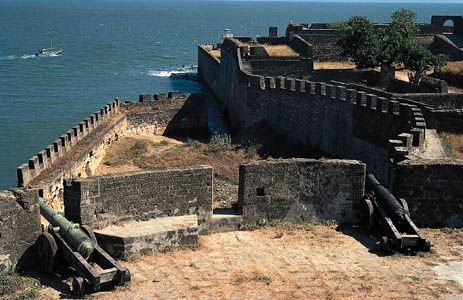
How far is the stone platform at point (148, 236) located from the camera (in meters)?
11.9

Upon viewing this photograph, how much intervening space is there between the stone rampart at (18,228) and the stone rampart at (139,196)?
745mm

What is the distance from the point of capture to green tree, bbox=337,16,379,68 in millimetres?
33062

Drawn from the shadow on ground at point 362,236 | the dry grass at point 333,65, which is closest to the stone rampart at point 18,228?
the shadow on ground at point 362,236

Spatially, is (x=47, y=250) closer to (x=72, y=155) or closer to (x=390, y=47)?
(x=72, y=155)

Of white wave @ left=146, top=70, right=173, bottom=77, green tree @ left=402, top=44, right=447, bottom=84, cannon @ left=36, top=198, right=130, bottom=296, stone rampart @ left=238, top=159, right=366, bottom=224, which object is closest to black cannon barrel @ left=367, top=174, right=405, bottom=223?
stone rampart @ left=238, top=159, right=366, bottom=224

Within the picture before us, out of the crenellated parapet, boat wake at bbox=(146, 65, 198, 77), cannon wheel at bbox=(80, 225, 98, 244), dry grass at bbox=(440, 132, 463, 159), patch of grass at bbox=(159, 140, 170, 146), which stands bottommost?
patch of grass at bbox=(159, 140, 170, 146)

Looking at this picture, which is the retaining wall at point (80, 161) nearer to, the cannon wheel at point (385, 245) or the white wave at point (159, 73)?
the cannon wheel at point (385, 245)

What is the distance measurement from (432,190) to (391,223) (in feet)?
4.92

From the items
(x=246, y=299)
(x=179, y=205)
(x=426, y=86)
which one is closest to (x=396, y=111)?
(x=426, y=86)

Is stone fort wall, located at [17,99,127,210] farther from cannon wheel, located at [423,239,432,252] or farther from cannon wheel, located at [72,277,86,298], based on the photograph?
cannon wheel, located at [423,239,432,252]

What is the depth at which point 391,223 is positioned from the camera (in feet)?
40.3

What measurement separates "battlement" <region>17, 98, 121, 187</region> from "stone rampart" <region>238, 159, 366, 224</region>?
7.91 meters

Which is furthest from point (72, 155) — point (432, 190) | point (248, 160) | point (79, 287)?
point (432, 190)

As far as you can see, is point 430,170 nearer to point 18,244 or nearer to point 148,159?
point 18,244
